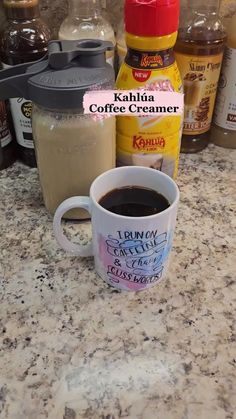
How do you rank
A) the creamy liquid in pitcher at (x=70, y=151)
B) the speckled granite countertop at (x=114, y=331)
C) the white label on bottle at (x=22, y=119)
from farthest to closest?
1. the white label on bottle at (x=22, y=119)
2. the creamy liquid in pitcher at (x=70, y=151)
3. the speckled granite countertop at (x=114, y=331)

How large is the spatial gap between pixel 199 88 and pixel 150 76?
137 millimetres

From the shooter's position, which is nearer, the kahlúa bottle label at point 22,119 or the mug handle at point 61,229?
the mug handle at point 61,229

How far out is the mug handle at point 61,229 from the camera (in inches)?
18.4

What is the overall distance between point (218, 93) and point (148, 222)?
0.37m

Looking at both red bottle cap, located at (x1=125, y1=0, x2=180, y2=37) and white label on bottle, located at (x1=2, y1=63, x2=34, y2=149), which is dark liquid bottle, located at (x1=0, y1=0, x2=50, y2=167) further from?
red bottle cap, located at (x1=125, y1=0, x2=180, y2=37)

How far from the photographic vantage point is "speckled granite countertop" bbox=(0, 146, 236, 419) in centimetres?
39

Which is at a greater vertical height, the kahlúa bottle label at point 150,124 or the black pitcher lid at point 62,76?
the black pitcher lid at point 62,76

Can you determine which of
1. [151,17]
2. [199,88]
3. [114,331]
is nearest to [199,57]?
[199,88]

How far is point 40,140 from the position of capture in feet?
1.71

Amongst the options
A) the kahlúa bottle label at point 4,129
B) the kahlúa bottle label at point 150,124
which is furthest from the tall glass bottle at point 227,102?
the kahlúa bottle label at point 4,129

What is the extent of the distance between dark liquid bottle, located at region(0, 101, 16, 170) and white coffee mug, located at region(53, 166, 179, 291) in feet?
0.74

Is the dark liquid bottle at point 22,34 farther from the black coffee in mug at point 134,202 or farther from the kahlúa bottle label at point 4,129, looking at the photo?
the black coffee in mug at point 134,202

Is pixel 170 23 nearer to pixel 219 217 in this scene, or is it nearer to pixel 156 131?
pixel 156 131

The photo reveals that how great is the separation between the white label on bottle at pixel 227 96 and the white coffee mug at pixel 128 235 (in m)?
0.26
